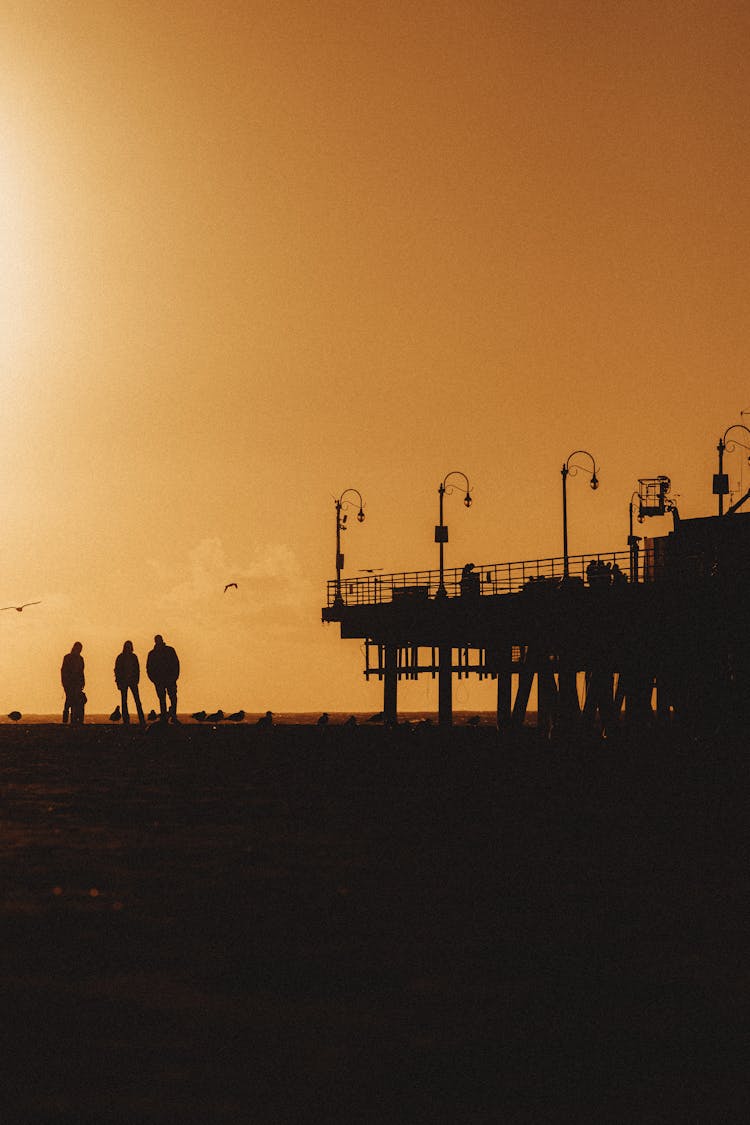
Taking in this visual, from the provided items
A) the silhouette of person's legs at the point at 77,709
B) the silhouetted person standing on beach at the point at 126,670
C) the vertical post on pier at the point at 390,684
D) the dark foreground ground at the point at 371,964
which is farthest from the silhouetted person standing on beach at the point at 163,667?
the vertical post on pier at the point at 390,684

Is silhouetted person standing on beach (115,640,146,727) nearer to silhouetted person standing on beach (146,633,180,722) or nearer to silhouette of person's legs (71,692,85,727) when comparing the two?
silhouetted person standing on beach (146,633,180,722)

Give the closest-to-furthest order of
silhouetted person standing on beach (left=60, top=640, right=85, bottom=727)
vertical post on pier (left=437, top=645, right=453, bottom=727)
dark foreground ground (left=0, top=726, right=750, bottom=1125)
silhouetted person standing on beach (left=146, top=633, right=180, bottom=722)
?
1. dark foreground ground (left=0, top=726, right=750, bottom=1125)
2. silhouetted person standing on beach (left=146, top=633, right=180, bottom=722)
3. silhouetted person standing on beach (left=60, top=640, right=85, bottom=727)
4. vertical post on pier (left=437, top=645, right=453, bottom=727)

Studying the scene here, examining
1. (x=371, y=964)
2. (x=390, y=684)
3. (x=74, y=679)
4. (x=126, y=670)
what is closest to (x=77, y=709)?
(x=74, y=679)

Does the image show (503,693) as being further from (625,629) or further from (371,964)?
(371,964)

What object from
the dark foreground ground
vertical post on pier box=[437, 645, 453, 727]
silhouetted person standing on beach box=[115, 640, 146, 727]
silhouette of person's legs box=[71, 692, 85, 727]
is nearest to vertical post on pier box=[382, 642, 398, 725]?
vertical post on pier box=[437, 645, 453, 727]

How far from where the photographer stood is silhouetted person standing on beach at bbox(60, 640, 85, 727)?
44594mm

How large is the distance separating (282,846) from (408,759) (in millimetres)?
19142

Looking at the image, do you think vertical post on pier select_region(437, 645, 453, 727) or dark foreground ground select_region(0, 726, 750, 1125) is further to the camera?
vertical post on pier select_region(437, 645, 453, 727)

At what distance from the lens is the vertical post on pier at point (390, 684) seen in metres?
63.9

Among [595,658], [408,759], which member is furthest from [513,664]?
[408,759]

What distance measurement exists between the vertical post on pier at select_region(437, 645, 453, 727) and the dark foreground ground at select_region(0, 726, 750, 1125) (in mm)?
40529

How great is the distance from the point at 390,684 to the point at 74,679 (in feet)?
67.5

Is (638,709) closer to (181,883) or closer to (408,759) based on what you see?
(408,759)

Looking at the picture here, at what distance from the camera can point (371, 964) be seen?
33.7 feet
